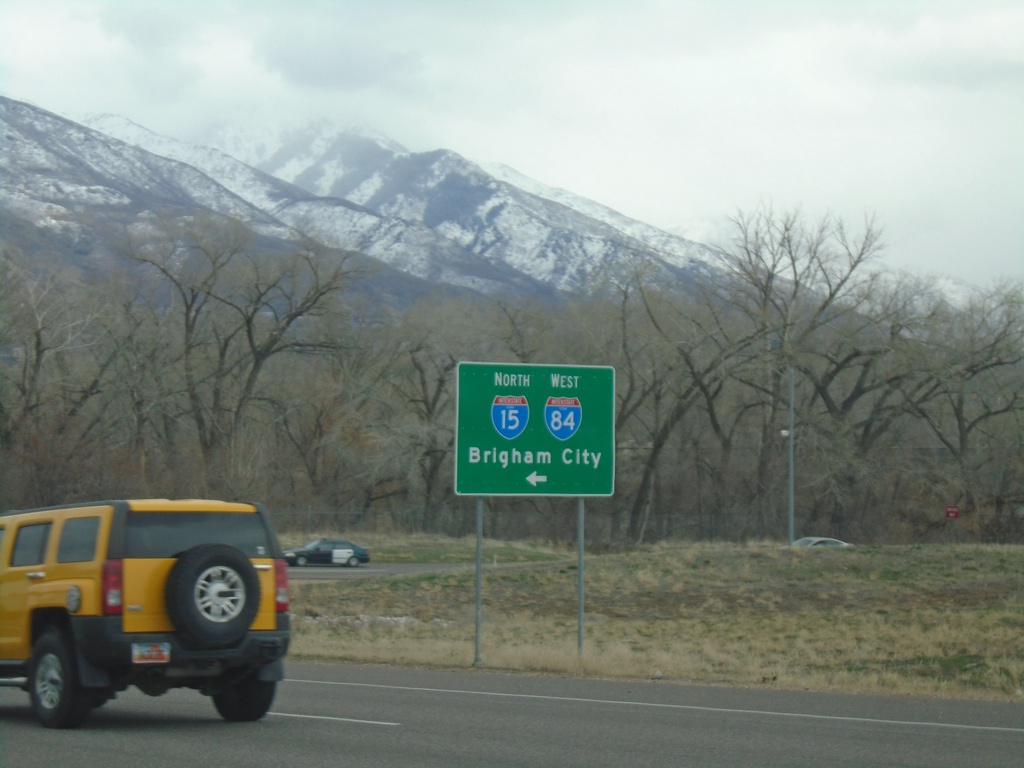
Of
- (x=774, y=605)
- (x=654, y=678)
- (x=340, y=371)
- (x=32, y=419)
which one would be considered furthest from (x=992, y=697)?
(x=340, y=371)

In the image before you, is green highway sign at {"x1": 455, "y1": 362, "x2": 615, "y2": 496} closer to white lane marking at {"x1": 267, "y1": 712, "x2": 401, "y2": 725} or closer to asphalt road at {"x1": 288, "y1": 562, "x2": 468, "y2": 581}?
white lane marking at {"x1": 267, "y1": 712, "x2": 401, "y2": 725}

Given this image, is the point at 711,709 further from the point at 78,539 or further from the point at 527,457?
the point at 78,539

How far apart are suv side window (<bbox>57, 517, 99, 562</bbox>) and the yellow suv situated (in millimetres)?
11

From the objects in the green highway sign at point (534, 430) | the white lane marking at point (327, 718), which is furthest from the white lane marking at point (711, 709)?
the green highway sign at point (534, 430)

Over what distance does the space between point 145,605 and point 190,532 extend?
29.9 inches

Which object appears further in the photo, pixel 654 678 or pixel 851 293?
pixel 851 293

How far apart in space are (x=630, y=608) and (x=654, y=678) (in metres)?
13.9

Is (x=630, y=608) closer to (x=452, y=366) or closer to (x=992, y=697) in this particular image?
(x=992, y=697)

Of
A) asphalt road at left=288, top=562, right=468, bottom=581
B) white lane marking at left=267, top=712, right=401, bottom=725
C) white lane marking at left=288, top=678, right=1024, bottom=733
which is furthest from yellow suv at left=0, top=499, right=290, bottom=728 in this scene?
asphalt road at left=288, top=562, right=468, bottom=581

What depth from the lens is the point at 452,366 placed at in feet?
215

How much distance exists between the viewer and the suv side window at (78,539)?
10.5 m

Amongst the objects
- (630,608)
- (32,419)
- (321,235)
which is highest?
(321,235)

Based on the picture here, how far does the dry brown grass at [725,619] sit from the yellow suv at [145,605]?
785cm

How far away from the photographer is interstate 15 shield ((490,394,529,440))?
18891 millimetres
